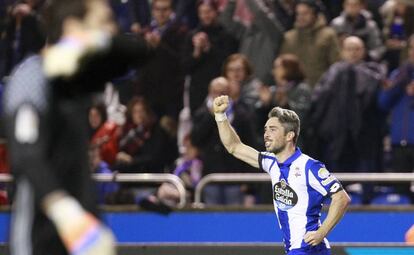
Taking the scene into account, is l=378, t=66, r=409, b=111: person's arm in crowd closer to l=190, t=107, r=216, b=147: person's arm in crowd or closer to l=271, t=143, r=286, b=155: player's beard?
l=190, t=107, r=216, b=147: person's arm in crowd

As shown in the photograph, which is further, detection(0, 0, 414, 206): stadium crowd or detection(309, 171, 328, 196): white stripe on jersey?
detection(0, 0, 414, 206): stadium crowd

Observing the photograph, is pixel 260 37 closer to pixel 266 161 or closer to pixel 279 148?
pixel 266 161

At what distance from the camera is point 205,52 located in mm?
11906

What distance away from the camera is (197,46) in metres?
11.9

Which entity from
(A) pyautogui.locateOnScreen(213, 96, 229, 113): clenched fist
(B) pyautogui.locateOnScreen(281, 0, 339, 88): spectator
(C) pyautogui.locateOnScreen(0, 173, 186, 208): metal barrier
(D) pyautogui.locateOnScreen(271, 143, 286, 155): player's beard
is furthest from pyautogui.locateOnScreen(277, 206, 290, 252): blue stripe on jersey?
(B) pyautogui.locateOnScreen(281, 0, 339, 88): spectator

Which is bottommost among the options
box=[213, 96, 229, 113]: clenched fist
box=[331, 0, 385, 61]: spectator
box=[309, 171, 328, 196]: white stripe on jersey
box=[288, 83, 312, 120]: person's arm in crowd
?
box=[309, 171, 328, 196]: white stripe on jersey

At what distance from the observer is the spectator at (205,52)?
11.9m

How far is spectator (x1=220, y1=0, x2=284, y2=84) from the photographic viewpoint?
11.9 meters

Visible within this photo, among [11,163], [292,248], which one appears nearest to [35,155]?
[11,163]

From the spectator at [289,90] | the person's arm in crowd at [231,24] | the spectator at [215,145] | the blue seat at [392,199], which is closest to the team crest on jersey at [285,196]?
the spectator at [289,90]

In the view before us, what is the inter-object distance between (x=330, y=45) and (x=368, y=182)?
1.35 m

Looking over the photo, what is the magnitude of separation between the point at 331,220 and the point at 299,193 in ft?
0.99

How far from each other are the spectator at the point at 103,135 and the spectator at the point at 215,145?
2.73 ft

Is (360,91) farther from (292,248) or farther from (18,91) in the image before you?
(18,91)
